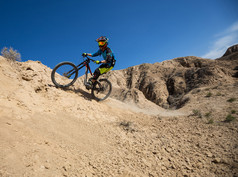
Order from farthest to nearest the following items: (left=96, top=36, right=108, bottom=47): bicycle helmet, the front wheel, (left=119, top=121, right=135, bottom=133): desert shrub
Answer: the front wheel → (left=96, top=36, right=108, bottom=47): bicycle helmet → (left=119, top=121, right=135, bottom=133): desert shrub

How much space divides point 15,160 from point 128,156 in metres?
2.22

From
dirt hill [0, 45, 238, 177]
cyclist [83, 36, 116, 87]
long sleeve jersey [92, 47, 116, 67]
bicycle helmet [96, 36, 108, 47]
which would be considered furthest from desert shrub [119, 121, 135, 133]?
bicycle helmet [96, 36, 108, 47]

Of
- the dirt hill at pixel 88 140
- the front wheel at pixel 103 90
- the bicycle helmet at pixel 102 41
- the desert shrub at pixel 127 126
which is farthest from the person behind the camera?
the front wheel at pixel 103 90

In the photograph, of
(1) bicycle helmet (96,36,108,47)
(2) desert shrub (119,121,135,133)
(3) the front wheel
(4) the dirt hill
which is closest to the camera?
(4) the dirt hill

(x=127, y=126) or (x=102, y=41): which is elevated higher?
(x=102, y=41)

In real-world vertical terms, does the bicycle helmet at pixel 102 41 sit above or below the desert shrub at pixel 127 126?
above

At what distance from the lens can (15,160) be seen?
6.02ft

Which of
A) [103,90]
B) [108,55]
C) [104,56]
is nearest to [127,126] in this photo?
[103,90]

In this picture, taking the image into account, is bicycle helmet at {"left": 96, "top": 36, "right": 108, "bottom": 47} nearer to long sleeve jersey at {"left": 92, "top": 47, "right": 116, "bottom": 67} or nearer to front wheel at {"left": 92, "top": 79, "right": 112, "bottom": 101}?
long sleeve jersey at {"left": 92, "top": 47, "right": 116, "bottom": 67}

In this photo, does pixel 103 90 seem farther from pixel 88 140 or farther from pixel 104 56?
pixel 88 140

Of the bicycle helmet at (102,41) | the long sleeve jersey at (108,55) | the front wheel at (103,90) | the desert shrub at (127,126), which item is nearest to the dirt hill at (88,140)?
the desert shrub at (127,126)

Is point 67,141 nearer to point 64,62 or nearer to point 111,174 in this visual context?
point 111,174

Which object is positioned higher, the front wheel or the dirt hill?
the front wheel

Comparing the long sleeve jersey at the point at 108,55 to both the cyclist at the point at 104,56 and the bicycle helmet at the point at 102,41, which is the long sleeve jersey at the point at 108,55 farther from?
the bicycle helmet at the point at 102,41
